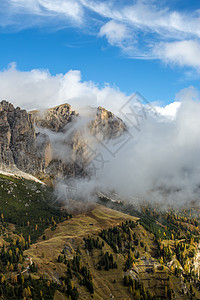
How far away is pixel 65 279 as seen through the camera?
590ft

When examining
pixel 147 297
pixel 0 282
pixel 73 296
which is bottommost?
pixel 147 297

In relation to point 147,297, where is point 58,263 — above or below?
above

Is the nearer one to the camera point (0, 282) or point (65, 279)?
point (0, 282)

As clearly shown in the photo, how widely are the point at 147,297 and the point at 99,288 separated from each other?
3814 centimetres

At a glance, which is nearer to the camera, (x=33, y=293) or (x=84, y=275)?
(x=33, y=293)

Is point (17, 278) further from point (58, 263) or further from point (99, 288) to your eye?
point (99, 288)

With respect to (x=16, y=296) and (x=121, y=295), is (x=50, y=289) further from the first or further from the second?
(x=121, y=295)

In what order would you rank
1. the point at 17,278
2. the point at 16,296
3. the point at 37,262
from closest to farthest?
the point at 16,296 < the point at 17,278 < the point at 37,262

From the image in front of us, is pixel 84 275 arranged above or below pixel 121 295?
above

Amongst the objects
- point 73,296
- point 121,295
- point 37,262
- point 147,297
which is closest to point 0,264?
point 37,262

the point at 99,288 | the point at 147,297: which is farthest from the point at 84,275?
the point at 147,297

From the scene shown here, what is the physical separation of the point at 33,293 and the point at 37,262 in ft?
127

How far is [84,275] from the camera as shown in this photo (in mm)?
197875

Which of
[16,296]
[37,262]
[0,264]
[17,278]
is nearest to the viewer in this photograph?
[16,296]
